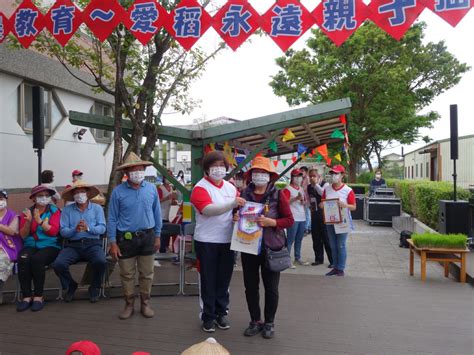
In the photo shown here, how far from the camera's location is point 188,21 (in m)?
5.93

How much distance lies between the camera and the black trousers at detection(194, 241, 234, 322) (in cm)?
469

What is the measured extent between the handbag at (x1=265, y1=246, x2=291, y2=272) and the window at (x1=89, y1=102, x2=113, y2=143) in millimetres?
9735

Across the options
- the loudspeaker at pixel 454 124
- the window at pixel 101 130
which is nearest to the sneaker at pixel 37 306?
the window at pixel 101 130

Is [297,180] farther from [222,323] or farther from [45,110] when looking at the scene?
[45,110]

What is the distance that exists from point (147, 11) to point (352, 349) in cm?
474

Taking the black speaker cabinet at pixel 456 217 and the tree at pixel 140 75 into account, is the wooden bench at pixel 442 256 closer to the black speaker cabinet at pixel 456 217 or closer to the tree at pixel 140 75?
the black speaker cabinet at pixel 456 217

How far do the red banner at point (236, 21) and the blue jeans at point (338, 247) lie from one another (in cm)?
334

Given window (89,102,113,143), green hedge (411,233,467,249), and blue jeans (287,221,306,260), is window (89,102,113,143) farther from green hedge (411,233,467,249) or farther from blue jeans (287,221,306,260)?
green hedge (411,233,467,249)

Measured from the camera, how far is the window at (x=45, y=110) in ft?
31.7

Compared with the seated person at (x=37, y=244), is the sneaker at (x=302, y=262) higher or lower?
lower

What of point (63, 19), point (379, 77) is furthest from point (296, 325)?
point (379, 77)

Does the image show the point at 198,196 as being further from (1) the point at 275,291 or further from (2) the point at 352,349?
(2) the point at 352,349

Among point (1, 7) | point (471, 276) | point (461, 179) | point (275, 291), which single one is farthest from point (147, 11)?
point (461, 179)

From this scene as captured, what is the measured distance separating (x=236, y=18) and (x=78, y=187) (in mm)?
2967
